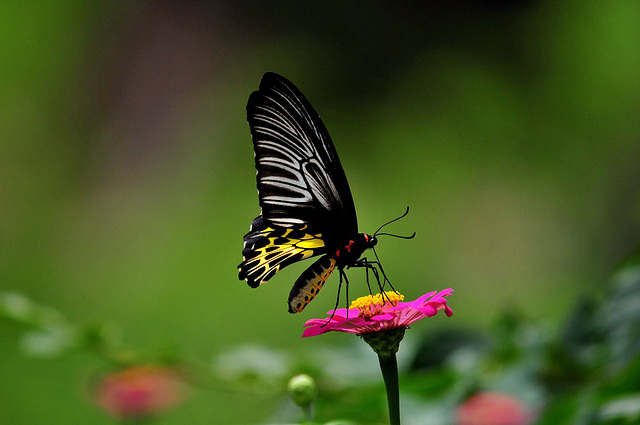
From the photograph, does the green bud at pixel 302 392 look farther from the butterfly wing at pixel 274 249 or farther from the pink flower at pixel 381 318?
the butterfly wing at pixel 274 249

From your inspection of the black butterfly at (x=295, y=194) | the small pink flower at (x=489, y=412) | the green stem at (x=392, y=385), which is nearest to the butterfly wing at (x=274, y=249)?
the black butterfly at (x=295, y=194)

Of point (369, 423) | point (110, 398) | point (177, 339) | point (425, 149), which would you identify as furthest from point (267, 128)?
point (425, 149)

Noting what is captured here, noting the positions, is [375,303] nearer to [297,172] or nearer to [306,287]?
[306,287]

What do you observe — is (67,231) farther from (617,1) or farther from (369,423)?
(369,423)

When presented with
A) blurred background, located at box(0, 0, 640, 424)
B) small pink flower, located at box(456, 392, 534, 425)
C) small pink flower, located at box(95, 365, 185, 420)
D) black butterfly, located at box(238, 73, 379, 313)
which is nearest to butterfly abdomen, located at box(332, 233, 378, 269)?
black butterfly, located at box(238, 73, 379, 313)

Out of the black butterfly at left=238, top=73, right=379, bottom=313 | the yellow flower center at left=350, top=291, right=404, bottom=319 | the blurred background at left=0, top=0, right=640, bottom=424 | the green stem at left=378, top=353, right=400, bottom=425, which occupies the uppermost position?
the blurred background at left=0, top=0, right=640, bottom=424

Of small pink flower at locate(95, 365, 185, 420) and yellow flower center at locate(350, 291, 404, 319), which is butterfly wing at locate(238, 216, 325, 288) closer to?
yellow flower center at locate(350, 291, 404, 319)
